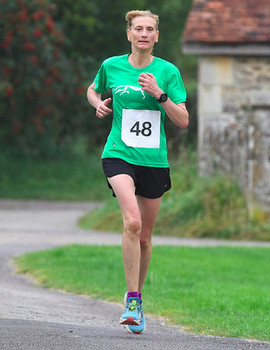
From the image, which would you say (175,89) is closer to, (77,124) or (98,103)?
(98,103)

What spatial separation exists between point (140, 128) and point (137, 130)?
25 mm

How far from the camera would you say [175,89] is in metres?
Answer: 6.67

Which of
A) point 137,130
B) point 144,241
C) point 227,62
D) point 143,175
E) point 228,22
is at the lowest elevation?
point 144,241

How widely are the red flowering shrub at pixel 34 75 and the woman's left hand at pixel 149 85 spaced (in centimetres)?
1571

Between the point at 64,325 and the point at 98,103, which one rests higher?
the point at 98,103

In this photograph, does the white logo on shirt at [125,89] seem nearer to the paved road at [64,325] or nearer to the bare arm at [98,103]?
the bare arm at [98,103]

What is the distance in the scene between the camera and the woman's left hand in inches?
253

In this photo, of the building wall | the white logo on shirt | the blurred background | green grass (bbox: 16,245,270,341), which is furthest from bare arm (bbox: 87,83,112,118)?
the building wall

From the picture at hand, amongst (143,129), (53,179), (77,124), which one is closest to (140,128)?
(143,129)

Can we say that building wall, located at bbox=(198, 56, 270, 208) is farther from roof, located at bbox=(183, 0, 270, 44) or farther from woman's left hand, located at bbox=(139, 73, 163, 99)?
woman's left hand, located at bbox=(139, 73, 163, 99)

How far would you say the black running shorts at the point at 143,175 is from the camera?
6666 mm

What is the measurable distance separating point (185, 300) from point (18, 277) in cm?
268

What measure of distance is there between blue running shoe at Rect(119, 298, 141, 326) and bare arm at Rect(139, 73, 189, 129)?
128 centimetres

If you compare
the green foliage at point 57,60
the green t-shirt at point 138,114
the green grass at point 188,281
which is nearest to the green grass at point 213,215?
the green grass at point 188,281
